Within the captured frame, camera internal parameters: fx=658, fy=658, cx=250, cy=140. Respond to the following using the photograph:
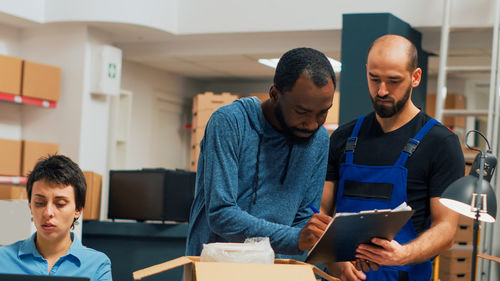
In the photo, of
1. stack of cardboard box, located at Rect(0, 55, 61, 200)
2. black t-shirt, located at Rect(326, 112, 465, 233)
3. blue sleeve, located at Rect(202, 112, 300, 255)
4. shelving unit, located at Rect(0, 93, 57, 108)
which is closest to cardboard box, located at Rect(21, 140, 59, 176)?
stack of cardboard box, located at Rect(0, 55, 61, 200)

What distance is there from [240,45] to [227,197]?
535 centimetres

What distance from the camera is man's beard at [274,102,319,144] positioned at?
5.45ft

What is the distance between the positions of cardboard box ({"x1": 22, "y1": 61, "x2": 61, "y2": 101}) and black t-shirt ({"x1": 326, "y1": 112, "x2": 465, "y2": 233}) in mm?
4541

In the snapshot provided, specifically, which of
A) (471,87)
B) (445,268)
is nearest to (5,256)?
(445,268)

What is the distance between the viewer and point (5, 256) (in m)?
1.91

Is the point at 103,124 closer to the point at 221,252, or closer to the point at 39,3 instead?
the point at 39,3

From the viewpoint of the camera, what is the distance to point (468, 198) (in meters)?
2.20

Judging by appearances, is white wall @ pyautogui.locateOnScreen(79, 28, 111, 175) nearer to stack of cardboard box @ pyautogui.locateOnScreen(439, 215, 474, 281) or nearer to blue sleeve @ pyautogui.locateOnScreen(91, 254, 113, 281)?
stack of cardboard box @ pyautogui.locateOnScreen(439, 215, 474, 281)

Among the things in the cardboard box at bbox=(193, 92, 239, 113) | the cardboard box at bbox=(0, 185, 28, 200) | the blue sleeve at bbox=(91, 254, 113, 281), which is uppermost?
the cardboard box at bbox=(193, 92, 239, 113)

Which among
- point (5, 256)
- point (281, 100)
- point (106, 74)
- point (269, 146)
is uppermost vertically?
point (106, 74)

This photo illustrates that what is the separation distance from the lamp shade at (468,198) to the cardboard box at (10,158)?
442 cm

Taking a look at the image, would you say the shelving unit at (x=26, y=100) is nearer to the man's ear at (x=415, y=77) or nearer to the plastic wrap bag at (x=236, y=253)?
the man's ear at (x=415, y=77)

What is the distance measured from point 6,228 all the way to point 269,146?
3403 millimetres

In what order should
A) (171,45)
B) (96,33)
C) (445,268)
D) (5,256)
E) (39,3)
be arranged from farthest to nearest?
(171,45)
(96,33)
(39,3)
(445,268)
(5,256)
